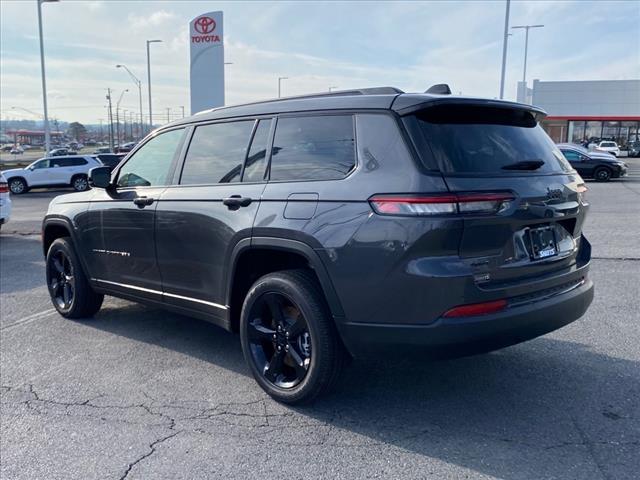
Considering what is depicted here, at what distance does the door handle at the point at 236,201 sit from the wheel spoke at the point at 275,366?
3.27 feet

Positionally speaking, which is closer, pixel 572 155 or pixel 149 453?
pixel 149 453

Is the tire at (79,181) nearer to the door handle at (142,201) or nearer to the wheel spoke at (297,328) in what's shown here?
the door handle at (142,201)

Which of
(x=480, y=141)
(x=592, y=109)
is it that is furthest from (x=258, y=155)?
(x=592, y=109)

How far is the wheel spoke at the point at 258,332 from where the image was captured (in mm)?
3951

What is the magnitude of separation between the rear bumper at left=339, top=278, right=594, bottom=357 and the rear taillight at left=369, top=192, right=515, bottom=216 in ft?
1.88

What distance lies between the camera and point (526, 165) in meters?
3.59

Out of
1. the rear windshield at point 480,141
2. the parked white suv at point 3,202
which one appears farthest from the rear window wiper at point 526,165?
the parked white suv at point 3,202

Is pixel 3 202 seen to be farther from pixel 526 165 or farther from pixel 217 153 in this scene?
pixel 526 165

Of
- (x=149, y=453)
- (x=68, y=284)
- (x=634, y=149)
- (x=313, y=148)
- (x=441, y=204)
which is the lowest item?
(x=149, y=453)

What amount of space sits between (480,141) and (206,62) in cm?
3011

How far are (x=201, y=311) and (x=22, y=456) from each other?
1.53 meters

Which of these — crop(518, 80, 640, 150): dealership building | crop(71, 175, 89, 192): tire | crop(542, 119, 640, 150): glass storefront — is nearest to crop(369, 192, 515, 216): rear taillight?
crop(71, 175, 89, 192): tire

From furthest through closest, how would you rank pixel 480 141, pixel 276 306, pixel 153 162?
pixel 153 162 → pixel 276 306 → pixel 480 141

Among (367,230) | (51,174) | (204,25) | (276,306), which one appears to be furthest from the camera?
(204,25)
